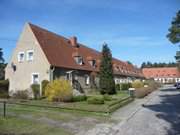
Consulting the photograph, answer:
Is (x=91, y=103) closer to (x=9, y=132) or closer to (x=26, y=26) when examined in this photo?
(x=9, y=132)

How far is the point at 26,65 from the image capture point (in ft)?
99.0

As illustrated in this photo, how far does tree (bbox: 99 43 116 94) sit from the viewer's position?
3381 cm

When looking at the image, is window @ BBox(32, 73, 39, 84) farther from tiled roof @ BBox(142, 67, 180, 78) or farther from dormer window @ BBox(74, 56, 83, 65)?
tiled roof @ BBox(142, 67, 180, 78)

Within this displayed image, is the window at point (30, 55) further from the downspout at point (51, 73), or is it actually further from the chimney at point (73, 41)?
the chimney at point (73, 41)

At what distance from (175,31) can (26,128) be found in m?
29.3

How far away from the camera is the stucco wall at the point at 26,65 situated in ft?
93.8

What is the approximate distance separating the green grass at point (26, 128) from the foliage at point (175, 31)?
28194mm

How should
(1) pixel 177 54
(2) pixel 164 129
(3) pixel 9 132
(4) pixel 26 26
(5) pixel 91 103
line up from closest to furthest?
(3) pixel 9 132, (2) pixel 164 129, (5) pixel 91 103, (4) pixel 26 26, (1) pixel 177 54

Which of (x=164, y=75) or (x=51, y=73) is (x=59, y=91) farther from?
(x=164, y=75)

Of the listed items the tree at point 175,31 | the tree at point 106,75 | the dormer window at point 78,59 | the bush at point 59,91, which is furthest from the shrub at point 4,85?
the tree at point 175,31

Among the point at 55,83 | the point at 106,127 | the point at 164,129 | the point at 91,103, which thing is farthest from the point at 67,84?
the point at 164,129

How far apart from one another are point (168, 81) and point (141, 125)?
107178 millimetres

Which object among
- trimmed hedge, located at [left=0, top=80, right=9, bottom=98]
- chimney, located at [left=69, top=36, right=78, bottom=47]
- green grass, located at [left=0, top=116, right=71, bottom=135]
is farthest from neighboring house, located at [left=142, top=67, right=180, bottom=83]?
green grass, located at [left=0, top=116, right=71, bottom=135]

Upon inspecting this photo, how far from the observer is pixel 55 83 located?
21.6m
